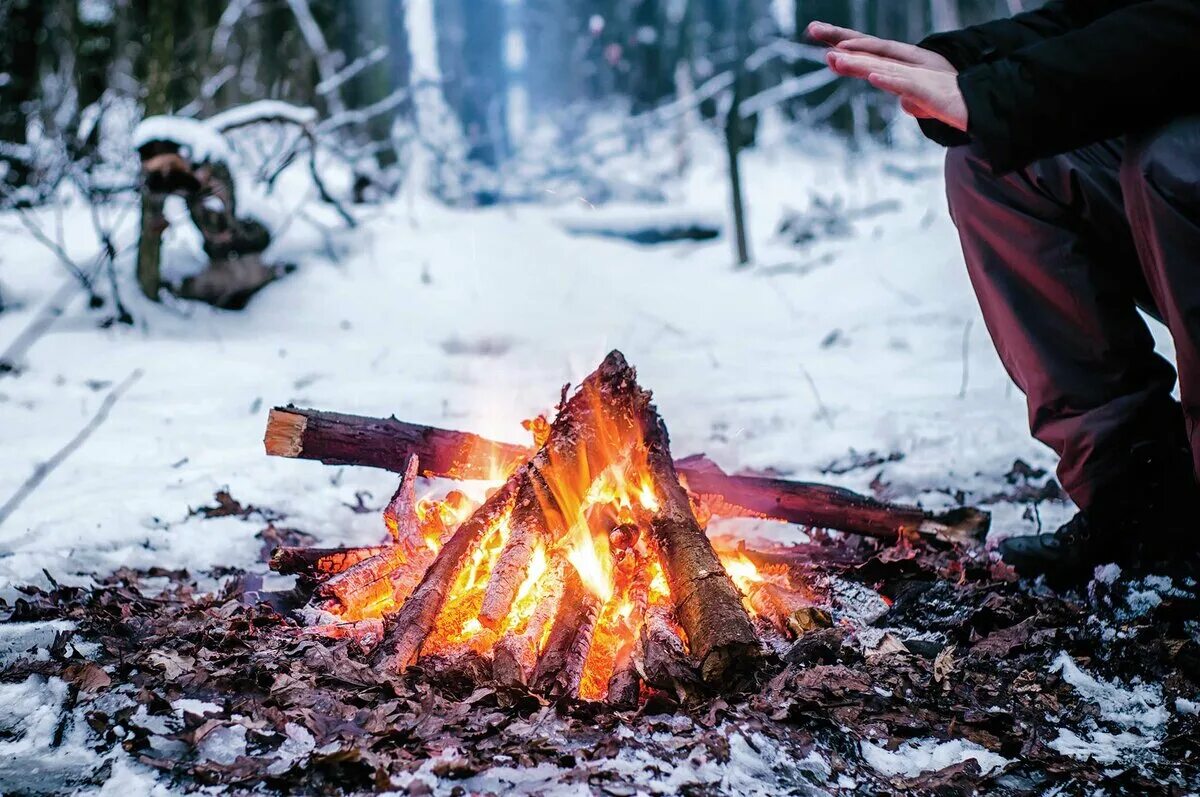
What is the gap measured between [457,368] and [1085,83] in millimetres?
4895

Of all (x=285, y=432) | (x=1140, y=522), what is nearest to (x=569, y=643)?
(x=285, y=432)

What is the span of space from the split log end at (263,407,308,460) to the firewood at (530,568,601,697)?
106cm

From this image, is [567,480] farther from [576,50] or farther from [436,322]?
[576,50]

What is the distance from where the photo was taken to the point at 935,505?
11.7ft

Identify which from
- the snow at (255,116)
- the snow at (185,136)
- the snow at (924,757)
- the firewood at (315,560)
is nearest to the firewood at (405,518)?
the firewood at (315,560)

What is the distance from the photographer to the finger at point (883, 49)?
7.63 ft

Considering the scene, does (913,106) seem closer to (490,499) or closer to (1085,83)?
(1085,83)

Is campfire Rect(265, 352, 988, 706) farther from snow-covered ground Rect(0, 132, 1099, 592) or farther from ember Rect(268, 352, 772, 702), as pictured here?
snow-covered ground Rect(0, 132, 1099, 592)

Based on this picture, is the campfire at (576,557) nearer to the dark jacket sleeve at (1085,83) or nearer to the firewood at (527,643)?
the firewood at (527,643)

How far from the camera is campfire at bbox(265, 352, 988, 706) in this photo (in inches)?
79.2

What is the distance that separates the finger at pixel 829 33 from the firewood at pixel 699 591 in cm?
147

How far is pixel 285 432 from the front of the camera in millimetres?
2602

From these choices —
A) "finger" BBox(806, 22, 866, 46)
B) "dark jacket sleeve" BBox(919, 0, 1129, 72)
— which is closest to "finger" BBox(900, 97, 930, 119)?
"finger" BBox(806, 22, 866, 46)

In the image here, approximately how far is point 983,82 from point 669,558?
158 centimetres
